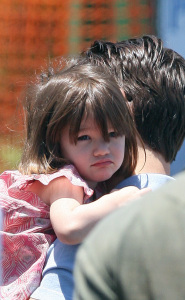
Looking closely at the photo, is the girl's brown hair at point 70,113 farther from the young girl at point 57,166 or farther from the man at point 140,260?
the man at point 140,260

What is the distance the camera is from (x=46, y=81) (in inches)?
70.9

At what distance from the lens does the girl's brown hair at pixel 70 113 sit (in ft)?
5.14

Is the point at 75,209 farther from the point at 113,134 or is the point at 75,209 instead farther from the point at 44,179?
the point at 113,134

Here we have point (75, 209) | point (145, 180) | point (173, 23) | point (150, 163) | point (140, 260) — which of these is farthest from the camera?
point (173, 23)

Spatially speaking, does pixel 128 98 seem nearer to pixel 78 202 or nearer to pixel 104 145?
pixel 104 145

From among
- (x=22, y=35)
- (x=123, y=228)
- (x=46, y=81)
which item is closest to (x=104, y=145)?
(x=46, y=81)

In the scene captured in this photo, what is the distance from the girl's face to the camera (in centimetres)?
156

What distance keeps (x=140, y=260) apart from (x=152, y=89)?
1.30 m

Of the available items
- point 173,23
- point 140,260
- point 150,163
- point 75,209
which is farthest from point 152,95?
point 140,260

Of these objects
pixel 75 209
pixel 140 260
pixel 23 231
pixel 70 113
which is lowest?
pixel 23 231

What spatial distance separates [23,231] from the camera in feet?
5.20

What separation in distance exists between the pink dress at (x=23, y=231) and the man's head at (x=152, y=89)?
0.39 metres

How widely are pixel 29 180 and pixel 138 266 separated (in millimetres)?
966

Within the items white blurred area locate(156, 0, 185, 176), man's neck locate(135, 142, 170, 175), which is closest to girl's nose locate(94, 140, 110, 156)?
man's neck locate(135, 142, 170, 175)
